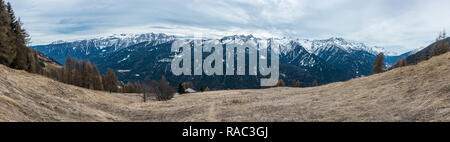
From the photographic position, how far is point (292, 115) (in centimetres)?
1689

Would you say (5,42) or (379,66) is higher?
(5,42)

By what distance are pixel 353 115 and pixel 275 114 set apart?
5349mm

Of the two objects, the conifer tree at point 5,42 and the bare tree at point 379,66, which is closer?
the conifer tree at point 5,42

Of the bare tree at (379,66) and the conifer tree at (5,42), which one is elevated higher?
the conifer tree at (5,42)

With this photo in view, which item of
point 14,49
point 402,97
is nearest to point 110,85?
point 14,49

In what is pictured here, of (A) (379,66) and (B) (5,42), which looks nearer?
(B) (5,42)

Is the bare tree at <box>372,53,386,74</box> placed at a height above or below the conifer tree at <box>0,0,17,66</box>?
below

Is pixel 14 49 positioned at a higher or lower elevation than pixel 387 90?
higher

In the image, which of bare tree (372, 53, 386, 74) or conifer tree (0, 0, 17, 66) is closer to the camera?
conifer tree (0, 0, 17, 66)
